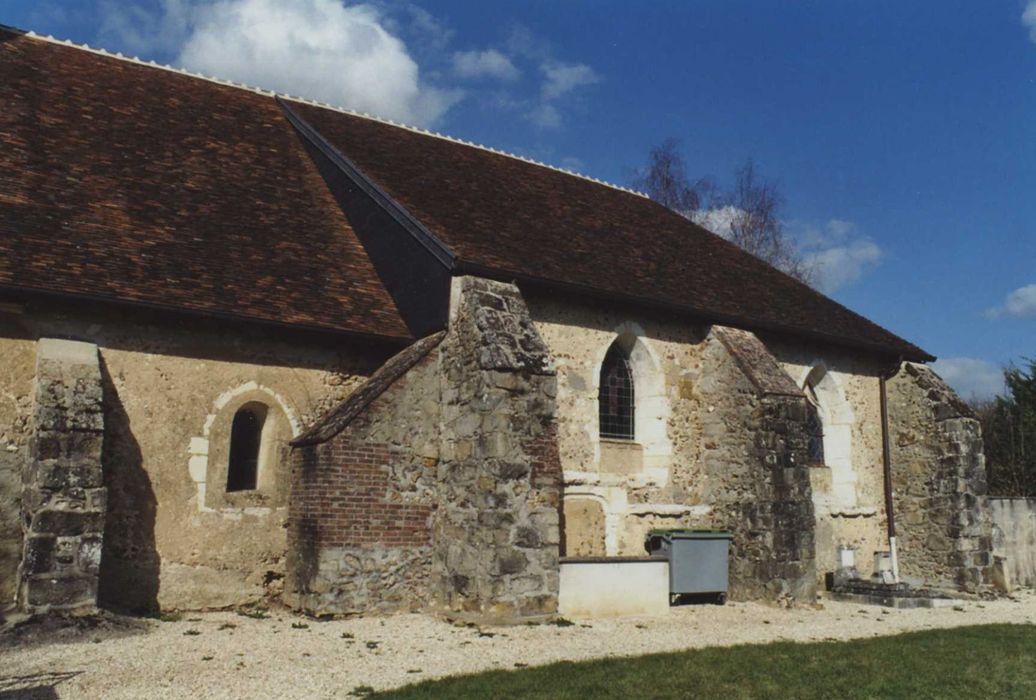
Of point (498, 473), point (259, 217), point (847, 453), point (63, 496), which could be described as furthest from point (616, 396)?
point (63, 496)

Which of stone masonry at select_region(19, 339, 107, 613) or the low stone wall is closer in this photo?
stone masonry at select_region(19, 339, 107, 613)

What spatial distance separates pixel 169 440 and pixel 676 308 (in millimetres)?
7382

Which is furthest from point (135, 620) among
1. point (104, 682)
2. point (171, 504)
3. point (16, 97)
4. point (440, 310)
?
point (16, 97)

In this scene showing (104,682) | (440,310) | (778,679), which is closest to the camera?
(104,682)

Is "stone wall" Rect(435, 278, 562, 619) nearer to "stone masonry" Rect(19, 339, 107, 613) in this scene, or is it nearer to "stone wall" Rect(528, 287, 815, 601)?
"stone wall" Rect(528, 287, 815, 601)

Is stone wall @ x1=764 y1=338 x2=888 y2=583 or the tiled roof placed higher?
the tiled roof

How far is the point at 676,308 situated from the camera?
13.3 meters

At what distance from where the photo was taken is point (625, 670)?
7426 millimetres

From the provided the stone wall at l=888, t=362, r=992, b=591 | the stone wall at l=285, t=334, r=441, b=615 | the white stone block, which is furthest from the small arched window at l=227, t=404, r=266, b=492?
the stone wall at l=888, t=362, r=992, b=591

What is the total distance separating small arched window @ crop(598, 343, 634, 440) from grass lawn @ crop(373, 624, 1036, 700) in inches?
187

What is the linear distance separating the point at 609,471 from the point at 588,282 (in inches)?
110

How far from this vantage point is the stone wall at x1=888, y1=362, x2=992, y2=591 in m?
15.1

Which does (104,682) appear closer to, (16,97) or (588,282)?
(588,282)

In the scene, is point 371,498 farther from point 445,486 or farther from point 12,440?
point 12,440
